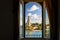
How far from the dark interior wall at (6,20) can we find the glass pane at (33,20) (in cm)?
82

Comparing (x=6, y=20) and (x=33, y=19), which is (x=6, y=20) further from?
(x=33, y=19)

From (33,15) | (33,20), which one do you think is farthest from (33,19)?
(33,15)

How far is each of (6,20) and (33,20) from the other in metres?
1.18

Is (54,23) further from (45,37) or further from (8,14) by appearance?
(8,14)

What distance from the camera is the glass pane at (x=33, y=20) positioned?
5.50 m

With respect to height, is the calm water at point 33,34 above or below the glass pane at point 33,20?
below

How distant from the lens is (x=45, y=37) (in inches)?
211

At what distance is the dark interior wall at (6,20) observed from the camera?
489cm

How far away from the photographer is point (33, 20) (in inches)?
218

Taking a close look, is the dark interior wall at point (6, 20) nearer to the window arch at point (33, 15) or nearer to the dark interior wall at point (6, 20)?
the dark interior wall at point (6, 20)

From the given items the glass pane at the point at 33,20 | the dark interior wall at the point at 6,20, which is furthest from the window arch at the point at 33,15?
the dark interior wall at the point at 6,20

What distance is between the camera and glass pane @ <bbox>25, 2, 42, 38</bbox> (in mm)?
5504

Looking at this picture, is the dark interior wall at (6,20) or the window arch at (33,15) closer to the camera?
the dark interior wall at (6,20)

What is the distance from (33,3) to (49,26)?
1.22 meters
